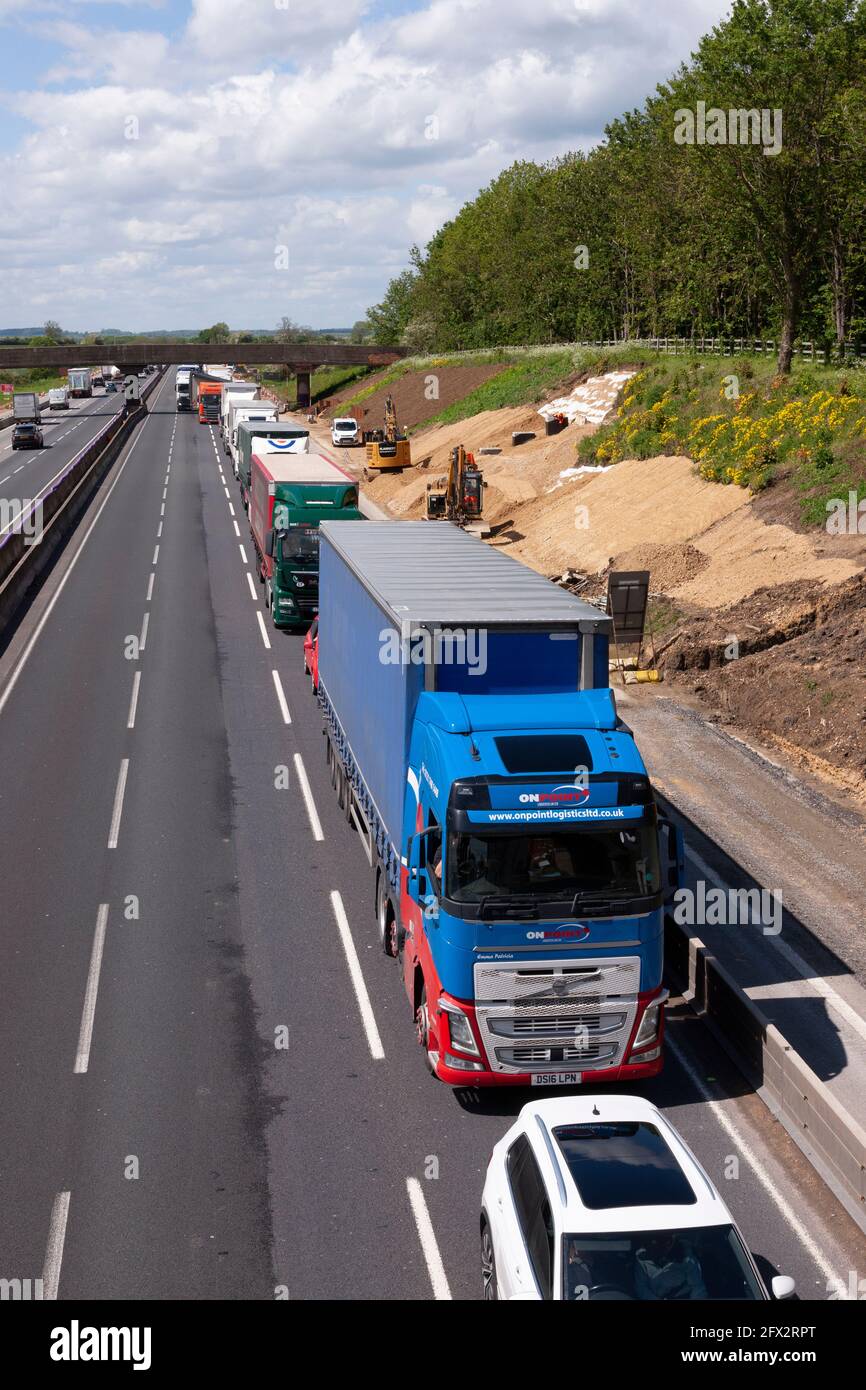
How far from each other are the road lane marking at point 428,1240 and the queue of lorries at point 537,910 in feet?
1.18

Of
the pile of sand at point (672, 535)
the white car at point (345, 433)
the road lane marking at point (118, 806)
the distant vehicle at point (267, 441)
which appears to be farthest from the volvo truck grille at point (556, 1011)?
the white car at point (345, 433)

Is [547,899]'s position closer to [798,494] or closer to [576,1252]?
[576,1252]

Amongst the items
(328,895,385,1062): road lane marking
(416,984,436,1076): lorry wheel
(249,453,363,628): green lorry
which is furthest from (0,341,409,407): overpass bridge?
(416,984,436,1076): lorry wheel

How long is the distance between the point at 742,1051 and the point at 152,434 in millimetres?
94505

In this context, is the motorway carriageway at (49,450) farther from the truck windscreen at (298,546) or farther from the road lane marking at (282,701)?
the road lane marking at (282,701)

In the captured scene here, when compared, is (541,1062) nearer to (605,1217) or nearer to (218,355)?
(605,1217)

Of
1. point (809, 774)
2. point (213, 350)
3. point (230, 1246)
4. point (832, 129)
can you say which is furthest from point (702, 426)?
point (213, 350)

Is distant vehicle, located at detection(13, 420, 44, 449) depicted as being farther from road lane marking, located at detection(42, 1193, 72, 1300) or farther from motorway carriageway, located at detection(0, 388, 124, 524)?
road lane marking, located at detection(42, 1193, 72, 1300)

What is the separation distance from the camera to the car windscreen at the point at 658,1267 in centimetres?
836

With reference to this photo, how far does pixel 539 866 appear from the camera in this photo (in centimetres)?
1190

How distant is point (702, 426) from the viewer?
149 ft

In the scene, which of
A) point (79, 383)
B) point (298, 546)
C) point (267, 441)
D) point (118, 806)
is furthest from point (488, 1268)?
point (79, 383)

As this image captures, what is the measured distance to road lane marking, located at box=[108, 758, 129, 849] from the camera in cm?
1952

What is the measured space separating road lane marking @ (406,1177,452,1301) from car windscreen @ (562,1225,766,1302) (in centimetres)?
194
